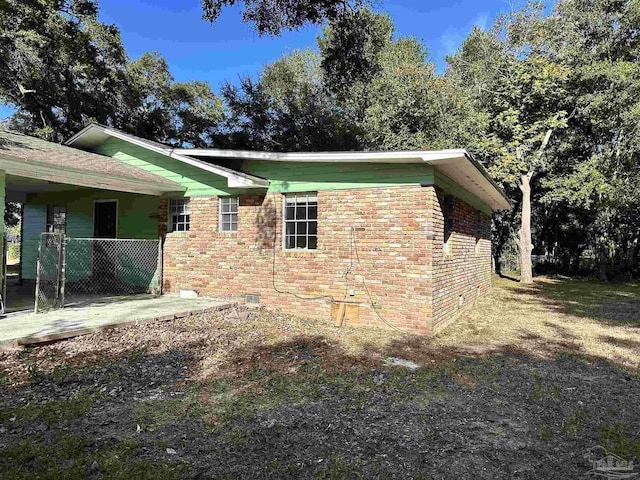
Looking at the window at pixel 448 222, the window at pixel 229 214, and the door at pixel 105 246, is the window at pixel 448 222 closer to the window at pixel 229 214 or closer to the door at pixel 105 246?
the window at pixel 229 214

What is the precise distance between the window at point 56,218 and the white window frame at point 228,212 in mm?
5536

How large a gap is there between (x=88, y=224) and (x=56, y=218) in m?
1.50

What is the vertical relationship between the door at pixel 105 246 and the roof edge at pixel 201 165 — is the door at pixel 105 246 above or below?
below

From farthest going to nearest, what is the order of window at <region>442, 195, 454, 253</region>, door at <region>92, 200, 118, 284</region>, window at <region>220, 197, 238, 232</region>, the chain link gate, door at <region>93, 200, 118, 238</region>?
1. door at <region>93, 200, 118, 238</region>
2. door at <region>92, 200, 118, 284</region>
3. window at <region>220, 197, 238, 232</region>
4. window at <region>442, 195, 454, 253</region>
5. the chain link gate

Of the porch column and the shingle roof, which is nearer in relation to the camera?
the porch column

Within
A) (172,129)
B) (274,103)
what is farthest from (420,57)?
(172,129)

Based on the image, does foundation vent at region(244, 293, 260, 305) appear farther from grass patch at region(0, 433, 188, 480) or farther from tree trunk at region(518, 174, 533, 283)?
tree trunk at region(518, 174, 533, 283)

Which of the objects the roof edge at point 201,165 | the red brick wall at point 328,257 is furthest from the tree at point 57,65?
the red brick wall at point 328,257

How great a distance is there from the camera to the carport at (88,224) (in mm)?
8695

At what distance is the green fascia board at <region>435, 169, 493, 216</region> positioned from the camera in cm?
781

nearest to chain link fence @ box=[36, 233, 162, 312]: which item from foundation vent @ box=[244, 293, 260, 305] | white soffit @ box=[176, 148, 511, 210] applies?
foundation vent @ box=[244, 293, 260, 305]

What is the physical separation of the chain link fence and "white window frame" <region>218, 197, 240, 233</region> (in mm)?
1893

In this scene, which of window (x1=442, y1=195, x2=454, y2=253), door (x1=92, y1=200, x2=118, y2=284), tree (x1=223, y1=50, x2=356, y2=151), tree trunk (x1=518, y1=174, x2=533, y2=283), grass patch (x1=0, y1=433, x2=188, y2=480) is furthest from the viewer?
tree (x1=223, y1=50, x2=356, y2=151)

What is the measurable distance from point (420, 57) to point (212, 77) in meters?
12.4
